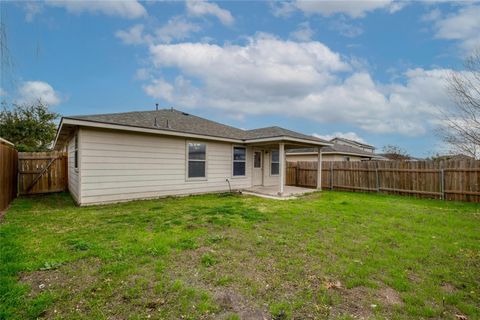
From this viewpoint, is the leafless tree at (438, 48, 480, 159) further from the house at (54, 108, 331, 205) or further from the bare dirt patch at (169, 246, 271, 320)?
the bare dirt patch at (169, 246, 271, 320)

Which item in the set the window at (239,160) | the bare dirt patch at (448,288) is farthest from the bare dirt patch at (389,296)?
the window at (239,160)

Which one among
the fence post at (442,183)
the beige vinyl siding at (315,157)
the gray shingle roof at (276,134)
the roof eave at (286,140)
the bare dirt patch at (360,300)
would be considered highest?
the gray shingle roof at (276,134)

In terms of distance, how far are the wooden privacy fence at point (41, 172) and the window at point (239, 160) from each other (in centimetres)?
776

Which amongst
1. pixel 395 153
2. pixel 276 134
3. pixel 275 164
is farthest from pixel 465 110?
pixel 395 153

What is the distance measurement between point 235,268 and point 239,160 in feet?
28.5

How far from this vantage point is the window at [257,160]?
12.7 meters

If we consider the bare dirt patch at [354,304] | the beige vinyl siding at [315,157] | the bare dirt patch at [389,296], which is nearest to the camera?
the bare dirt patch at [354,304]

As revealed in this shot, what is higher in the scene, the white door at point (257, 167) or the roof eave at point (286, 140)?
the roof eave at point (286, 140)

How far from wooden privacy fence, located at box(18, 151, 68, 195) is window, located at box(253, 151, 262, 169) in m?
8.84

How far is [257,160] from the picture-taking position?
12.9 meters

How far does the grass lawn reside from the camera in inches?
95.4

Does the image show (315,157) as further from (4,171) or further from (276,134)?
(4,171)

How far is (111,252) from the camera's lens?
3664mm

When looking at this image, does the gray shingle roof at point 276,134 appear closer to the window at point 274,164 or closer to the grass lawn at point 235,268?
the window at point 274,164
